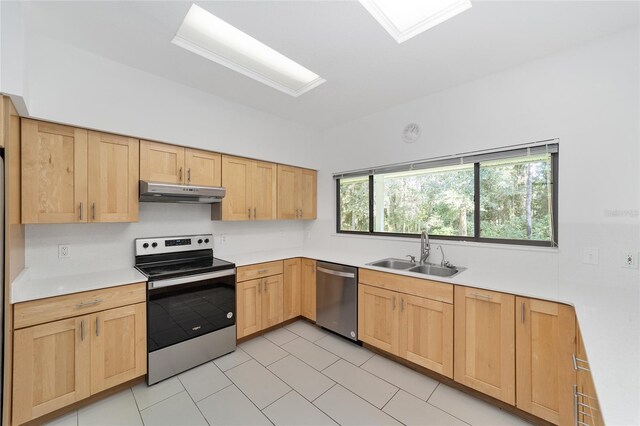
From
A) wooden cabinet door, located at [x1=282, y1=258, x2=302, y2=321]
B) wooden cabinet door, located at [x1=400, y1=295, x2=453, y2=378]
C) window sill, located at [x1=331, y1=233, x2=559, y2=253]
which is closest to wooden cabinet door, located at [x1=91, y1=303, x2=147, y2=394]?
wooden cabinet door, located at [x1=282, y1=258, x2=302, y2=321]

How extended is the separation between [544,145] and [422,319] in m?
1.72

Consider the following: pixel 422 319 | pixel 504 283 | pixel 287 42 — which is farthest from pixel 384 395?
pixel 287 42

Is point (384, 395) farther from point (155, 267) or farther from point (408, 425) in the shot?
point (155, 267)

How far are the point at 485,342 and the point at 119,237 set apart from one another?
3.18 m

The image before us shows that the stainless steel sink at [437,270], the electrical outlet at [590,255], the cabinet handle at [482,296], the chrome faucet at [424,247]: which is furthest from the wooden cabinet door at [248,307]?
the electrical outlet at [590,255]

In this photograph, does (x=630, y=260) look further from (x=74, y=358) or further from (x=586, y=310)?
(x=74, y=358)

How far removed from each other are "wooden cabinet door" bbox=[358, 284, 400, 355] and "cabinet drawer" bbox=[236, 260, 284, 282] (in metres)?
0.97

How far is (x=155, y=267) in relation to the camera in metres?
2.46

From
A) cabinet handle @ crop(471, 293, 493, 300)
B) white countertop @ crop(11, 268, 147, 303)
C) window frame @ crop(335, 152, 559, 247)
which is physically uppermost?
window frame @ crop(335, 152, 559, 247)

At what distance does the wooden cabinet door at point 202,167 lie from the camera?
2553 mm

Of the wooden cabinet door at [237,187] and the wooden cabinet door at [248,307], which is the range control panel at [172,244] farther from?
the wooden cabinet door at [248,307]

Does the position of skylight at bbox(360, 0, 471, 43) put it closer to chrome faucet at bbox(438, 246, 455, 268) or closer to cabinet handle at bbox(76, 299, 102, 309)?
chrome faucet at bbox(438, 246, 455, 268)

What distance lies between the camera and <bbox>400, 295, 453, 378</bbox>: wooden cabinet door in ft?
6.74

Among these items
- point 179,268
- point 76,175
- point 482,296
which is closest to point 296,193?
point 179,268
